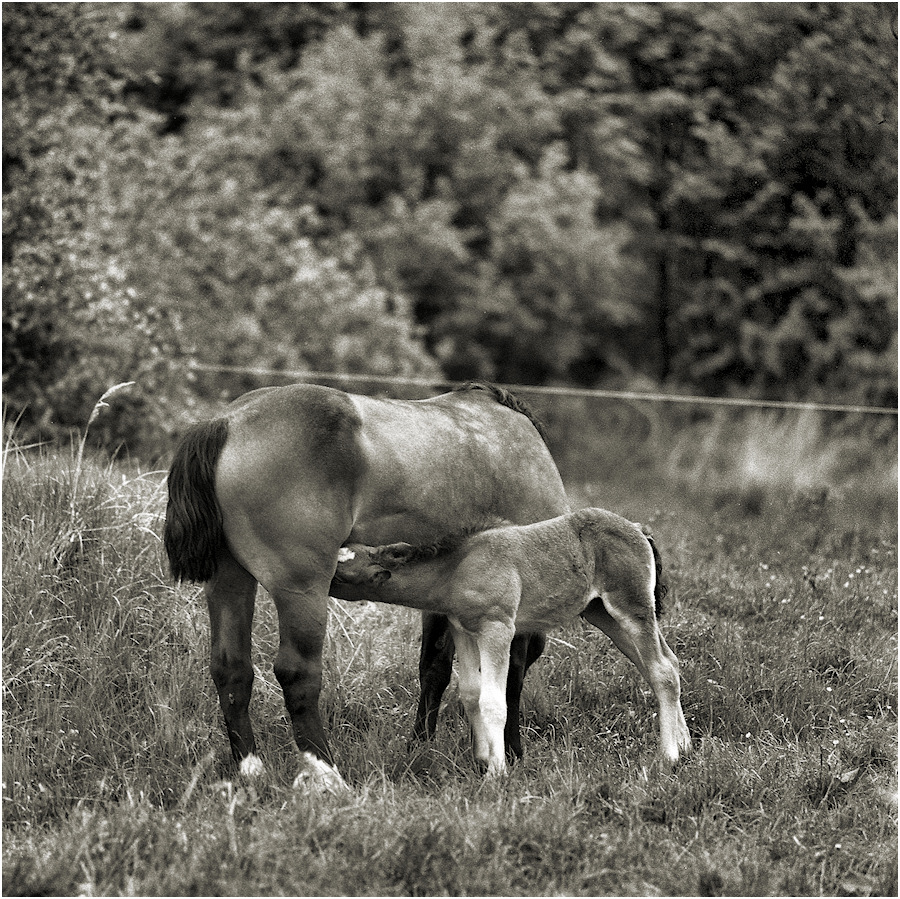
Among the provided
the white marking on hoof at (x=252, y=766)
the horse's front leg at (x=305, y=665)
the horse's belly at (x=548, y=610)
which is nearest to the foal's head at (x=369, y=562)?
the horse's front leg at (x=305, y=665)

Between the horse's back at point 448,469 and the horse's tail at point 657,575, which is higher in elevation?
the horse's back at point 448,469

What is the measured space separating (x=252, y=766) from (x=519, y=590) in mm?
1369

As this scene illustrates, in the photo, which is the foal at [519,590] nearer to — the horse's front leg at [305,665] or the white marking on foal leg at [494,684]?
the white marking on foal leg at [494,684]

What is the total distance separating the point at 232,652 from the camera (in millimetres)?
5242

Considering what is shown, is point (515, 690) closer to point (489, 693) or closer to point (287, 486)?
point (489, 693)

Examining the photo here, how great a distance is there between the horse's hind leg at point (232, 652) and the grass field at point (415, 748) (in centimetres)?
20

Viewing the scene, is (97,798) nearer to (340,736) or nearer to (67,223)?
(340,736)

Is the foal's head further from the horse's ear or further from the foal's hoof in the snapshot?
the foal's hoof

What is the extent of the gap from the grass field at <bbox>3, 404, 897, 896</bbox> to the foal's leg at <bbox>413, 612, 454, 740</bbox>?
118mm

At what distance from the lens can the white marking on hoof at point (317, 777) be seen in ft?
16.1

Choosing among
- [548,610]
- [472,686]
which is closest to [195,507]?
[472,686]

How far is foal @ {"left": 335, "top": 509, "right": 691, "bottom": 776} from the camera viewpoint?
204 inches

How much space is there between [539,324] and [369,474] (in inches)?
496

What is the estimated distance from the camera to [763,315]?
17141 millimetres
